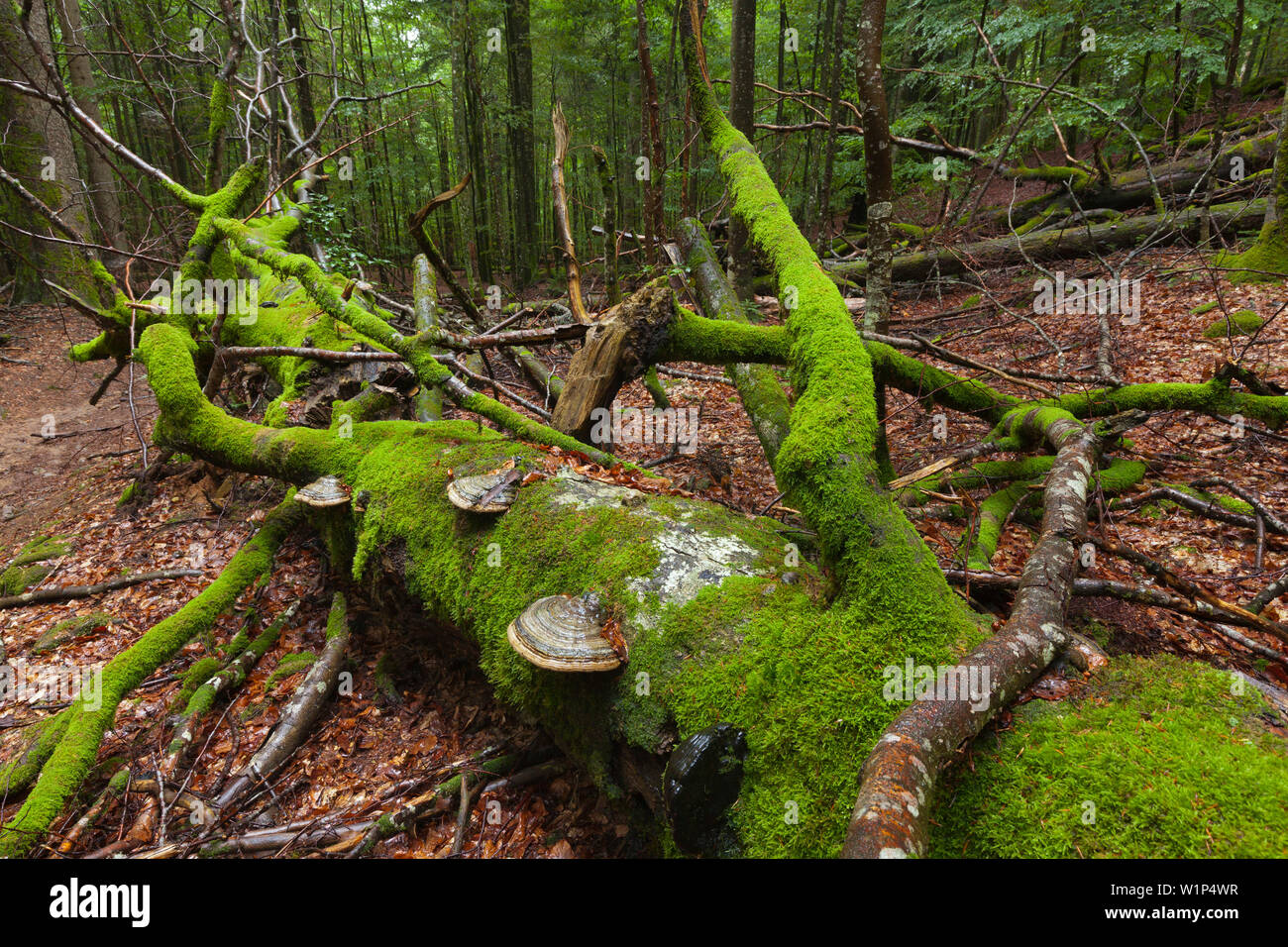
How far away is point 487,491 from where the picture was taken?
127 inches

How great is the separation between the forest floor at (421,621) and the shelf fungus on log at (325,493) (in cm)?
104

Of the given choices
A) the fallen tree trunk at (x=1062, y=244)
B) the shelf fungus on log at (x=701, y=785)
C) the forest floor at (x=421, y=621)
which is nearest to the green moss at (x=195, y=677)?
the forest floor at (x=421, y=621)

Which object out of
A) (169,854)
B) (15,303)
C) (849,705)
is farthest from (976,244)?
(15,303)

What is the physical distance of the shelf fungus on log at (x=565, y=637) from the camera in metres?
2.23

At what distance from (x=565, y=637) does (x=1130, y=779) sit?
72.4 inches

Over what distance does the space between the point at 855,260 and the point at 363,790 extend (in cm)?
1401

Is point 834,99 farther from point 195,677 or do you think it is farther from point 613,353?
point 195,677

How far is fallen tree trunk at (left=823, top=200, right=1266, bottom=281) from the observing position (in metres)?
9.84

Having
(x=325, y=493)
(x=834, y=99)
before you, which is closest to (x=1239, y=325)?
(x=834, y=99)

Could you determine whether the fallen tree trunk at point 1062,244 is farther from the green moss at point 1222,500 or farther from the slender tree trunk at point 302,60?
the slender tree trunk at point 302,60

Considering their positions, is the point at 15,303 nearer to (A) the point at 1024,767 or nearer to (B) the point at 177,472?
(B) the point at 177,472

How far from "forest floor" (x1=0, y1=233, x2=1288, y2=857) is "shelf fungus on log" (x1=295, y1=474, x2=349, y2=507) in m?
1.04

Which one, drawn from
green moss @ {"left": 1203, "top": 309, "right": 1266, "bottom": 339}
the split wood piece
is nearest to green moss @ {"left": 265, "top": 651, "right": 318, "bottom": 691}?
the split wood piece

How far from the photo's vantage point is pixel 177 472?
727 cm
